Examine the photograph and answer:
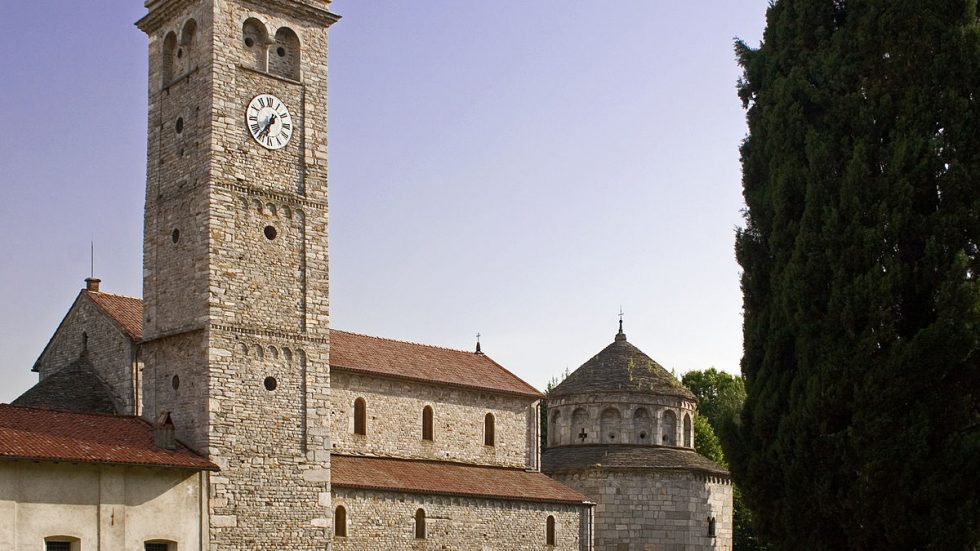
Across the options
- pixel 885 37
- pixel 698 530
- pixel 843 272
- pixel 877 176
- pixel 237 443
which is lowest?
pixel 698 530

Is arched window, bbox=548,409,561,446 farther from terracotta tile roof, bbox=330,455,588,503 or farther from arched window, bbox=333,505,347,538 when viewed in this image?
arched window, bbox=333,505,347,538

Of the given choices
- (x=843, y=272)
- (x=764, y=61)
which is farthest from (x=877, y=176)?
(x=764, y=61)

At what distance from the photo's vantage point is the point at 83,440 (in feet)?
88.0

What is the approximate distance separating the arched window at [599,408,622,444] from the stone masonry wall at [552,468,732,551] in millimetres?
2620

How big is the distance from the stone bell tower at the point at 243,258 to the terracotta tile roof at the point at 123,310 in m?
2.22

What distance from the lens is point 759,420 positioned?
23.7 meters

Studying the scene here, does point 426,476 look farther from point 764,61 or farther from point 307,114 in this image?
point 764,61

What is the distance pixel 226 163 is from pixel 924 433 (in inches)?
683

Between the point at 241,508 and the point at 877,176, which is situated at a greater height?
the point at 877,176

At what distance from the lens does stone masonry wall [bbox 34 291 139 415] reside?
1299 inches

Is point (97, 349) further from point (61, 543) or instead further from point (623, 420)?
point (623, 420)

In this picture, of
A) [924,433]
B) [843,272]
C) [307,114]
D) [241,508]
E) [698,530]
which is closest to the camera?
[924,433]

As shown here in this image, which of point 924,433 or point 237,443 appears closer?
point 924,433

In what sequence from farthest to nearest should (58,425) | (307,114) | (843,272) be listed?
(307,114)
(58,425)
(843,272)
